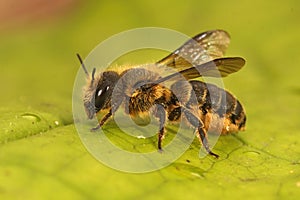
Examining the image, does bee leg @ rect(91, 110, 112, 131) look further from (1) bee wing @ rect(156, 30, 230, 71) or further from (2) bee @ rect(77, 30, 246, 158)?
(1) bee wing @ rect(156, 30, 230, 71)

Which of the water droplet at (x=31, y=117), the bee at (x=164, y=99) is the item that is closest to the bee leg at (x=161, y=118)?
the bee at (x=164, y=99)

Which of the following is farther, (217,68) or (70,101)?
(70,101)

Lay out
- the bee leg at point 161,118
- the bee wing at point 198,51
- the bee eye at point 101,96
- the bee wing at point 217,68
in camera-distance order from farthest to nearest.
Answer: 1. the bee wing at point 198,51
2. the bee eye at point 101,96
3. the bee leg at point 161,118
4. the bee wing at point 217,68

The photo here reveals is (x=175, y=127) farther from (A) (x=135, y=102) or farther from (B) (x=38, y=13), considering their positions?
(B) (x=38, y=13)

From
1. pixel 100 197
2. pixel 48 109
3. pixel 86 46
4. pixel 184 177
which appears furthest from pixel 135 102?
pixel 86 46

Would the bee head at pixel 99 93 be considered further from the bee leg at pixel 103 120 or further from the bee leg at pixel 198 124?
the bee leg at pixel 198 124

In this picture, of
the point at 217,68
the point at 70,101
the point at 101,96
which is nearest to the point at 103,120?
the point at 101,96

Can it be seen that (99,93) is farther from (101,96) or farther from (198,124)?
(198,124)
